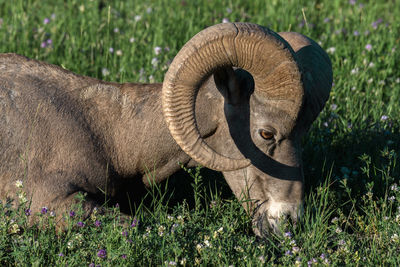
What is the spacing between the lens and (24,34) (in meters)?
8.69

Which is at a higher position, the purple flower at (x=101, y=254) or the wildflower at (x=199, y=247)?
the purple flower at (x=101, y=254)

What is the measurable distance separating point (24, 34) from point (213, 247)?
5004 millimetres

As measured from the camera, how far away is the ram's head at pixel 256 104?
511cm

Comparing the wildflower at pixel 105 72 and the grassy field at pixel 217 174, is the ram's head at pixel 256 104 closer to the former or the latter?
the grassy field at pixel 217 174

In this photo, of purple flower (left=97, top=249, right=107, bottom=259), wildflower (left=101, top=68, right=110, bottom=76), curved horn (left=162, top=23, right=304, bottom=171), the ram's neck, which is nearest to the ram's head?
curved horn (left=162, top=23, right=304, bottom=171)

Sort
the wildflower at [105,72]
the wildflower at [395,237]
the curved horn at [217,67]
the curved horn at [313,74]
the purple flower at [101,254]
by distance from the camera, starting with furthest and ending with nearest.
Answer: the wildflower at [105,72] → the curved horn at [313,74] → the curved horn at [217,67] → the wildflower at [395,237] → the purple flower at [101,254]

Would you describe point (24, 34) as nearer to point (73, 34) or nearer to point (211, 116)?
point (73, 34)

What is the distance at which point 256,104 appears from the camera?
18.2 ft

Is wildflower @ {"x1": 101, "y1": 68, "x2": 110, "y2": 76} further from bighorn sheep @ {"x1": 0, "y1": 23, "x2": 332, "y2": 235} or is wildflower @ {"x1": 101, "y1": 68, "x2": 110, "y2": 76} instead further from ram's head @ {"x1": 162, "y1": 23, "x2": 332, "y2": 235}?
ram's head @ {"x1": 162, "y1": 23, "x2": 332, "y2": 235}

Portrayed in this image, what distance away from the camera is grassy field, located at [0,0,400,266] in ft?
15.6

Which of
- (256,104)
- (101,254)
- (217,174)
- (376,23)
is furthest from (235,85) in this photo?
(376,23)

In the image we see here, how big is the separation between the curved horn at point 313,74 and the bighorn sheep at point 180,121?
0.04ft

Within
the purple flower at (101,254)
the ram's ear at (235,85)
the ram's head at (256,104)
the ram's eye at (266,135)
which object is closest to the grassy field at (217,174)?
the purple flower at (101,254)

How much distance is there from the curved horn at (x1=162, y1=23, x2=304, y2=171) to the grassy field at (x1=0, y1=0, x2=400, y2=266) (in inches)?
14.4
